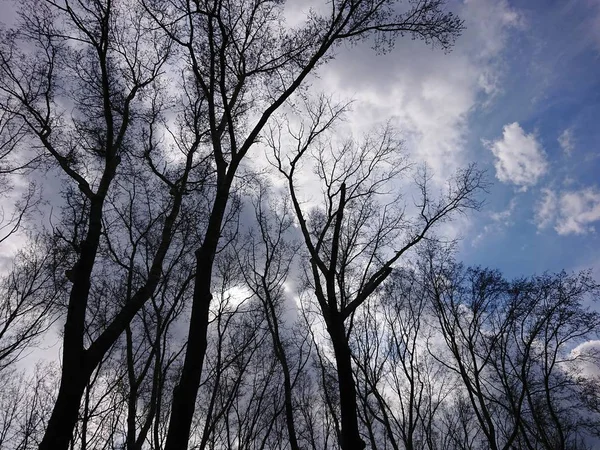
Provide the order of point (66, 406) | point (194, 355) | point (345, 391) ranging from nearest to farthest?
point (194, 355) < point (66, 406) < point (345, 391)

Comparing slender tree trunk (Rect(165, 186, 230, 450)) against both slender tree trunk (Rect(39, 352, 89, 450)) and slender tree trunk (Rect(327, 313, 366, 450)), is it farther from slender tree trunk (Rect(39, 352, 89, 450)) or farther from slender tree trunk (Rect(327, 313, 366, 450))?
slender tree trunk (Rect(327, 313, 366, 450))

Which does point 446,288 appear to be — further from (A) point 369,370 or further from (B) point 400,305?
(A) point 369,370

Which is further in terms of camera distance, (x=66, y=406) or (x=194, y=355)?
(x=66, y=406)

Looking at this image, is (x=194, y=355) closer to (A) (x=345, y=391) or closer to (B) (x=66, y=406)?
(B) (x=66, y=406)

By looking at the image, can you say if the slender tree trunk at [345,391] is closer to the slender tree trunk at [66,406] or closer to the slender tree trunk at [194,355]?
the slender tree trunk at [194,355]

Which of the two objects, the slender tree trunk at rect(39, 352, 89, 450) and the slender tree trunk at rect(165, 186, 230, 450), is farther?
the slender tree trunk at rect(39, 352, 89, 450)

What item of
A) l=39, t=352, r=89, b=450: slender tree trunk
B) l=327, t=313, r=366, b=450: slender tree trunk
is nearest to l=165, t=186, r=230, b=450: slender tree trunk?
l=39, t=352, r=89, b=450: slender tree trunk

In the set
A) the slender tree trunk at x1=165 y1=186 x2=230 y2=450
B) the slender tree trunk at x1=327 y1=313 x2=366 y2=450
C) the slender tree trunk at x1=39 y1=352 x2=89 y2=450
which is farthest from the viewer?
the slender tree trunk at x1=327 y1=313 x2=366 y2=450

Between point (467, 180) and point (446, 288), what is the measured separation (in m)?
5.69

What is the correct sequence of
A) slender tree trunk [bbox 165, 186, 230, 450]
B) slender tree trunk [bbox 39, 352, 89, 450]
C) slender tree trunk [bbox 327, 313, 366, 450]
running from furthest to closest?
slender tree trunk [bbox 327, 313, 366, 450]
slender tree trunk [bbox 39, 352, 89, 450]
slender tree trunk [bbox 165, 186, 230, 450]

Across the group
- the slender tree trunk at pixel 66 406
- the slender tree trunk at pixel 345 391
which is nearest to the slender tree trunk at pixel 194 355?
the slender tree trunk at pixel 66 406

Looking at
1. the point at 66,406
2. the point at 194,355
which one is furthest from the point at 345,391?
the point at 66,406

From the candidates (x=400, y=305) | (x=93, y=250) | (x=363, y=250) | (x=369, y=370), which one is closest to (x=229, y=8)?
(x=93, y=250)

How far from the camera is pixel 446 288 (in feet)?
46.0
